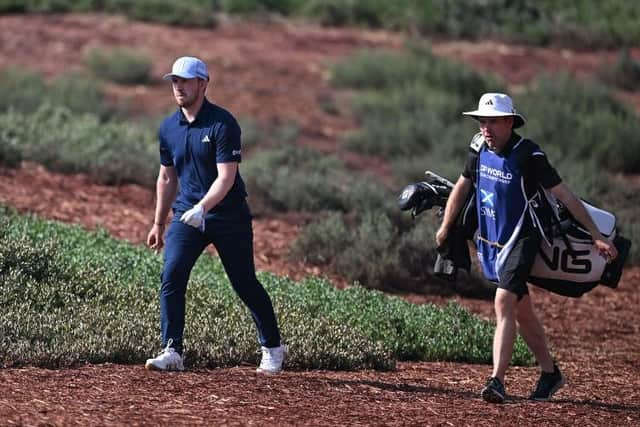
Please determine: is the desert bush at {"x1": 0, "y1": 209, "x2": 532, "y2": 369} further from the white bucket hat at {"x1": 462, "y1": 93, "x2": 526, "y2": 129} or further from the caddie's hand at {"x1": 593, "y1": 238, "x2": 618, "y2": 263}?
the white bucket hat at {"x1": 462, "y1": 93, "x2": 526, "y2": 129}

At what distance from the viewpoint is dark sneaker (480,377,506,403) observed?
8141 millimetres

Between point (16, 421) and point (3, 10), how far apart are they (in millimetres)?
19567

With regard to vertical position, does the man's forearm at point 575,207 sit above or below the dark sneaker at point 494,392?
above

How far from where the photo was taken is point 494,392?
814 cm

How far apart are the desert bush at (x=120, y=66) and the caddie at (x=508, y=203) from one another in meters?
14.2

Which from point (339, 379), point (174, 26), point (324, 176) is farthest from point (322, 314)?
point (174, 26)

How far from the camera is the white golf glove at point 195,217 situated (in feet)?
25.8

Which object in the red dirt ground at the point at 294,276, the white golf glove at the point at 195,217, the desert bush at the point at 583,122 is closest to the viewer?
the red dirt ground at the point at 294,276

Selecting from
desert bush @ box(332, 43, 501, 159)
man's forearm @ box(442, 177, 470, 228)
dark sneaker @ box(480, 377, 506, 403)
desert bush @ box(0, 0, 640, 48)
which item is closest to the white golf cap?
man's forearm @ box(442, 177, 470, 228)

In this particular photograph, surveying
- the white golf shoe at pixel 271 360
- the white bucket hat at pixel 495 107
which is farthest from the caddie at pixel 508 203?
the white golf shoe at pixel 271 360

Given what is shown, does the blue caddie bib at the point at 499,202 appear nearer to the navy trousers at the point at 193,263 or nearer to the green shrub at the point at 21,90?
the navy trousers at the point at 193,263

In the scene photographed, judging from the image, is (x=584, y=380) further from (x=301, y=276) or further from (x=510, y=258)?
(x=301, y=276)

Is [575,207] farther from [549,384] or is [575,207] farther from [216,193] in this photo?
[216,193]

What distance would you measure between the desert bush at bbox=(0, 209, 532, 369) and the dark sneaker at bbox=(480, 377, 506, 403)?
1432mm
